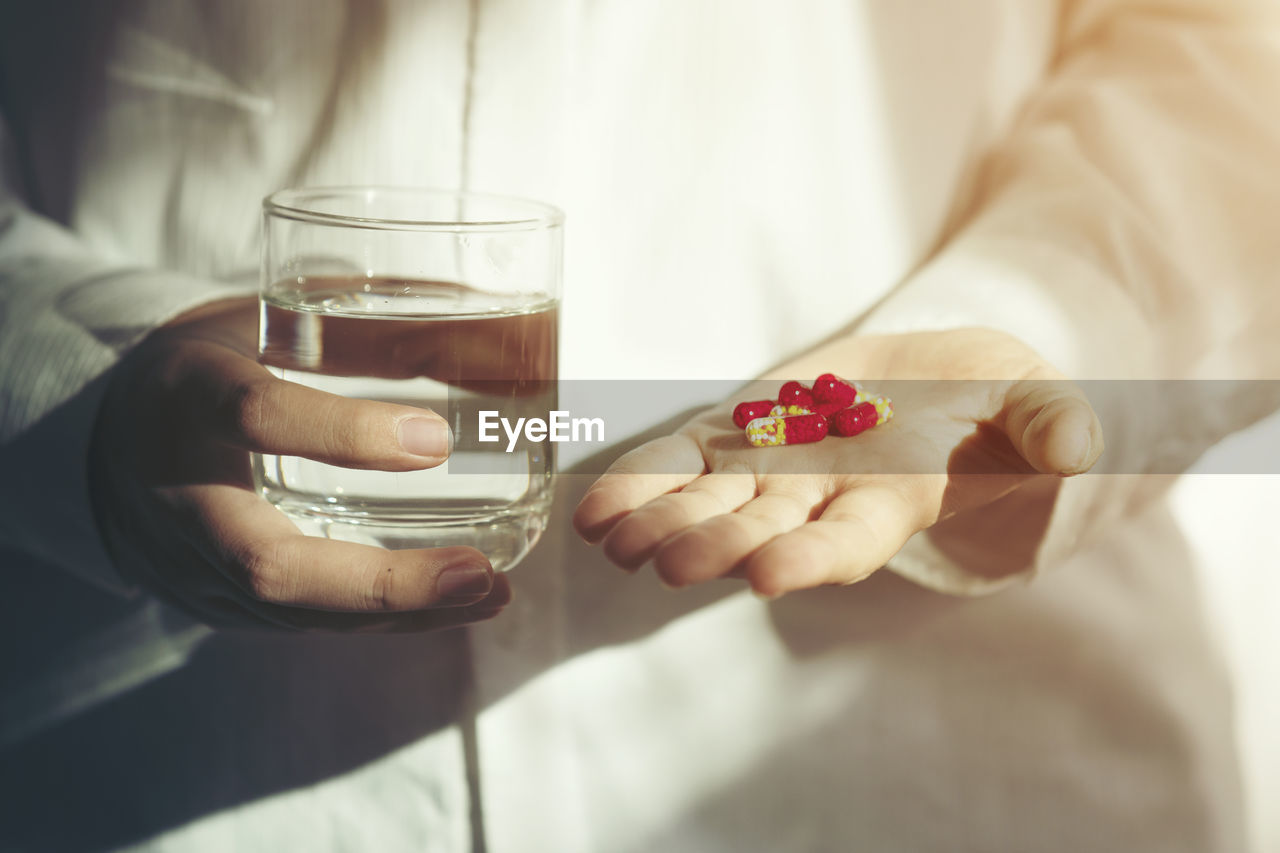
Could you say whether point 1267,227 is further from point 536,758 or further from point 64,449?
point 64,449

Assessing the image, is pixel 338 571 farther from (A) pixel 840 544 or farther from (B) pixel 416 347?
(A) pixel 840 544

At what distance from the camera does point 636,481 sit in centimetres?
43

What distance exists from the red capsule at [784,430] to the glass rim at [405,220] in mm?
150

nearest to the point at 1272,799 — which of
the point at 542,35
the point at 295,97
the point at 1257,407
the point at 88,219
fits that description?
the point at 1257,407

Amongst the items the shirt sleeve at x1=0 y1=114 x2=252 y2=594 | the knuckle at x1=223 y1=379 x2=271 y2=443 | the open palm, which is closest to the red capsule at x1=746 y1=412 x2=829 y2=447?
the open palm

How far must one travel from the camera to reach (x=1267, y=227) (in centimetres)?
64

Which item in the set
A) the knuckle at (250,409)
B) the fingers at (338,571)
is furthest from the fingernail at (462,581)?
the knuckle at (250,409)

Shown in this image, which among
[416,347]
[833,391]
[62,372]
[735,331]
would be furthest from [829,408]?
[62,372]

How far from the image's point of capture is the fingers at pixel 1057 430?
0.38 meters

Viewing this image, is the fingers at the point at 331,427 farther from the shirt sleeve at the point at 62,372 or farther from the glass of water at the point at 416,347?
the shirt sleeve at the point at 62,372

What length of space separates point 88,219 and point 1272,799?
1073 millimetres

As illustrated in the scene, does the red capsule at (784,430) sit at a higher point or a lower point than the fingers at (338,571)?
higher

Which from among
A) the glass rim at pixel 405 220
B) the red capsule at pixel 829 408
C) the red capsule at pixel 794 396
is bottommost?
the red capsule at pixel 829 408

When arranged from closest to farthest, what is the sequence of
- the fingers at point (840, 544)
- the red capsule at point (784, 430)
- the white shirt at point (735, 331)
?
1. the fingers at point (840, 544)
2. the red capsule at point (784, 430)
3. the white shirt at point (735, 331)
